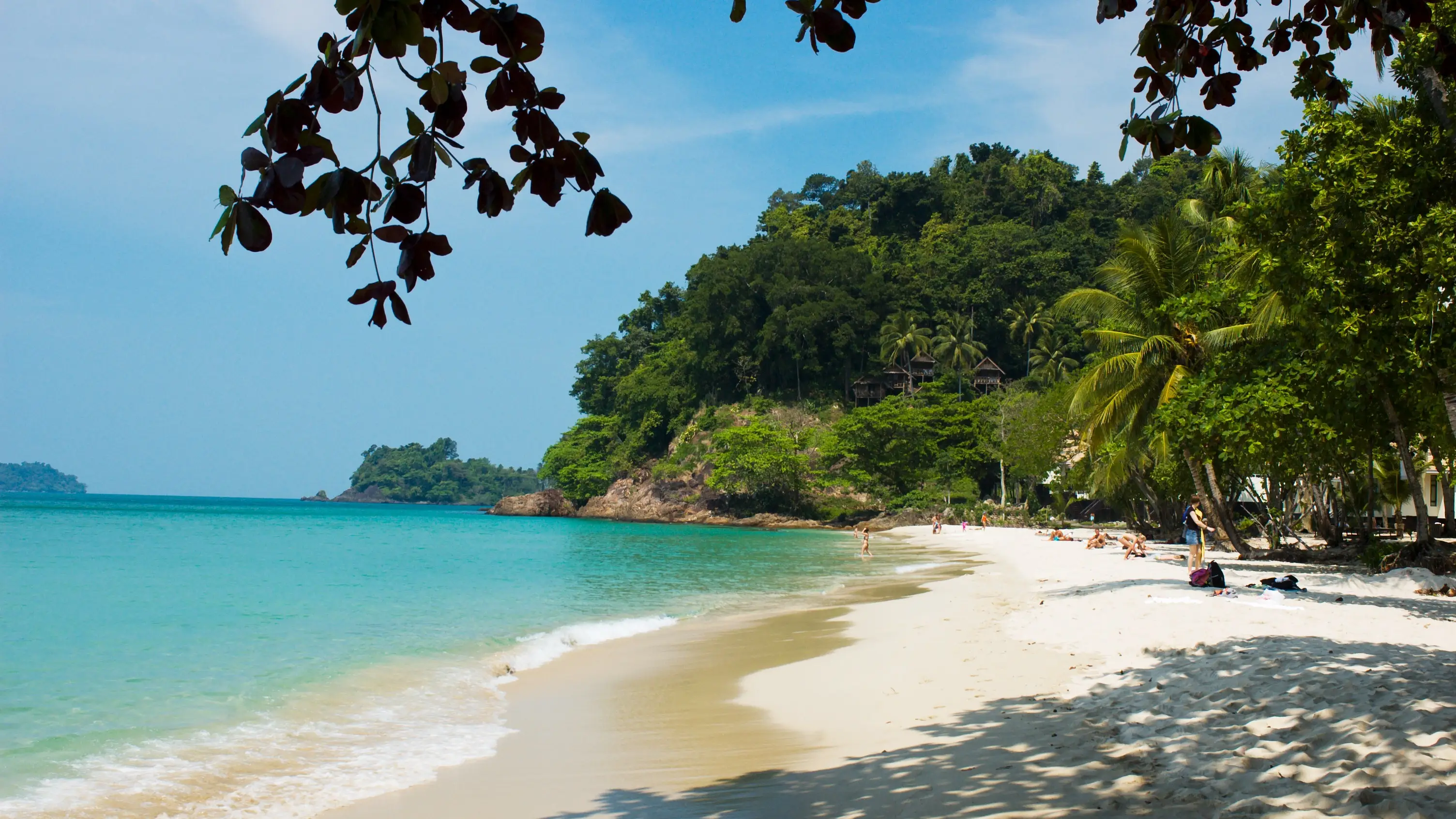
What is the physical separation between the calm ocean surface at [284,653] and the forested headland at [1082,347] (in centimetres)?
884

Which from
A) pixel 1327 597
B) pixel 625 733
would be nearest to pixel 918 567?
pixel 1327 597

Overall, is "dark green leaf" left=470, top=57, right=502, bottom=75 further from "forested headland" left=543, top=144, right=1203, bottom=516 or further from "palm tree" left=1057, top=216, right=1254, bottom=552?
"forested headland" left=543, top=144, right=1203, bottom=516

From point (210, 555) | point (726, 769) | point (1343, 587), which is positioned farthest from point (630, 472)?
point (726, 769)

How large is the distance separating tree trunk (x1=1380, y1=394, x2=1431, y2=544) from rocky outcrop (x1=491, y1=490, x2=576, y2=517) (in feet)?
237

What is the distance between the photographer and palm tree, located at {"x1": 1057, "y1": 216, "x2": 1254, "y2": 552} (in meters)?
17.4

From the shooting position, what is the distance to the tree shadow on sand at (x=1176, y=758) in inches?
147

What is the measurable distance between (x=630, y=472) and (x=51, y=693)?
210ft

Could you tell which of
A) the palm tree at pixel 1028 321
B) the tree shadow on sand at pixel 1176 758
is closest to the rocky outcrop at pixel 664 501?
the palm tree at pixel 1028 321

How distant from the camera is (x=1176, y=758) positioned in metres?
4.42

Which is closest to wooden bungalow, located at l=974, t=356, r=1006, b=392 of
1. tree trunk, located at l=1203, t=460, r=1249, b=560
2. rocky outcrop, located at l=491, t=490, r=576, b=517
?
rocky outcrop, located at l=491, t=490, r=576, b=517

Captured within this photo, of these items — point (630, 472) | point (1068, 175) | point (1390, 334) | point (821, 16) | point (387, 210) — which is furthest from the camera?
point (1068, 175)

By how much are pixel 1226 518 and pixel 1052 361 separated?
4020 cm

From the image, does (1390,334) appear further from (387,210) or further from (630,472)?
(630,472)

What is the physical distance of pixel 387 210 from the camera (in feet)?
7.20
